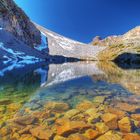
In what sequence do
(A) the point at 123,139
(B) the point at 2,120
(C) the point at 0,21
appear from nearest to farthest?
1. (A) the point at 123,139
2. (B) the point at 2,120
3. (C) the point at 0,21

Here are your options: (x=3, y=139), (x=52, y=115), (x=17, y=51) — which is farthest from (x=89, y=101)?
(x=17, y=51)

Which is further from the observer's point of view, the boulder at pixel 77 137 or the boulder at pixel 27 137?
the boulder at pixel 27 137

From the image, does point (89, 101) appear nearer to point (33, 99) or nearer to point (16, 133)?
point (33, 99)

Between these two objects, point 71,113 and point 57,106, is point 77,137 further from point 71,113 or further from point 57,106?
point 57,106

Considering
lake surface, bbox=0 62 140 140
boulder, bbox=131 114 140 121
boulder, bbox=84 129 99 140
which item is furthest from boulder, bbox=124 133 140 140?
boulder, bbox=131 114 140 121

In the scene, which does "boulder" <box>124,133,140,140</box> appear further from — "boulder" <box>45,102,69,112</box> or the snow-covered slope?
the snow-covered slope

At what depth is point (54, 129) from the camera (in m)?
14.0

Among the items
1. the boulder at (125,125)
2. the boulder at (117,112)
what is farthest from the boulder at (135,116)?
the boulder at (117,112)

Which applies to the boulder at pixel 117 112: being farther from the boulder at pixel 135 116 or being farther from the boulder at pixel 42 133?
the boulder at pixel 42 133

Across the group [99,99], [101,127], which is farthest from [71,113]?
[99,99]

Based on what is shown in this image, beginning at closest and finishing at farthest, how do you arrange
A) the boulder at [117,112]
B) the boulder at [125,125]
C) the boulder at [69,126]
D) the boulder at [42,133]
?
1. the boulder at [42,133]
2. the boulder at [69,126]
3. the boulder at [125,125]
4. the boulder at [117,112]

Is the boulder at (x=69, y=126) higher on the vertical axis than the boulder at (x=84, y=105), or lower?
lower

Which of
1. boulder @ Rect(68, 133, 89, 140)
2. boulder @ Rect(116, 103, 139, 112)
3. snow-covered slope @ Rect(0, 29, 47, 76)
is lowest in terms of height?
boulder @ Rect(68, 133, 89, 140)

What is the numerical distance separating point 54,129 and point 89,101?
23.6 ft
